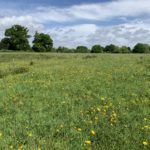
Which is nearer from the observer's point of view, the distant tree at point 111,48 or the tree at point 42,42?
the distant tree at point 111,48

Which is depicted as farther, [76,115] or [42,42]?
[42,42]

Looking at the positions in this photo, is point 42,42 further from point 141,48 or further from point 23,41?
point 141,48

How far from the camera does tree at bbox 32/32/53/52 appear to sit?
75312 mm

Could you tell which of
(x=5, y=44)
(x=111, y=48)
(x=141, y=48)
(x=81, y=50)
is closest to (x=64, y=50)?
(x=81, y=50)

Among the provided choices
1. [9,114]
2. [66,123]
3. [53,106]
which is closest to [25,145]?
[66,123]

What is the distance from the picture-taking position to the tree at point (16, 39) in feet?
248

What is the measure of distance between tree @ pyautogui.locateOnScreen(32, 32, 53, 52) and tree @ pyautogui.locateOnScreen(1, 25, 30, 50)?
6.12 feet

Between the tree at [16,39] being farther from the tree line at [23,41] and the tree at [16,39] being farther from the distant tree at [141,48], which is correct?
the distant tree at [141,48]

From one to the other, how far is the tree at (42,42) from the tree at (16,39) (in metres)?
1.86

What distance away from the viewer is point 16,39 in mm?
75250

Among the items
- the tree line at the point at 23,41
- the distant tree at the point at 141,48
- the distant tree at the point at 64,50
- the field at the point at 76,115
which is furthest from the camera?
the tree line at the point at 23,41

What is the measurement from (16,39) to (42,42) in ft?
18.3

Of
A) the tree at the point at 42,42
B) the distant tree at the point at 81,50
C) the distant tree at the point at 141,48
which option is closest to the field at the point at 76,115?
the distant tree at the point at 141,48

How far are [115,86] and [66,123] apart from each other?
14.6 feet
